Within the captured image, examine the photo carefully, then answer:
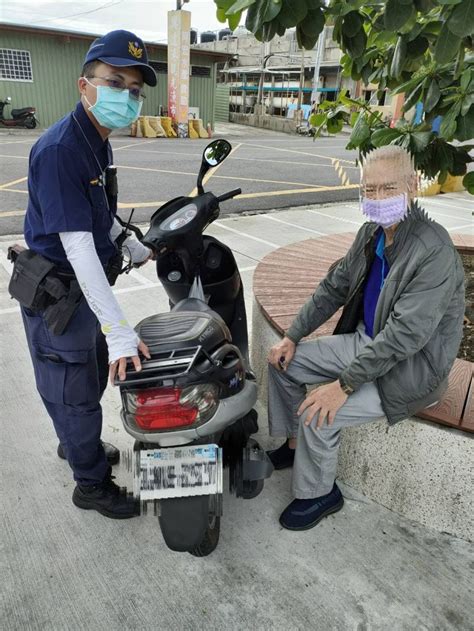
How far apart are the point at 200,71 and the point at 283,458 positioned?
75.5 ft

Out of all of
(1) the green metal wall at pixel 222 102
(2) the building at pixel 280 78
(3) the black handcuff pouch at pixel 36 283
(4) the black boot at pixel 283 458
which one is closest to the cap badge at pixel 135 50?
(3) the black handcuff pouch at pixel 36 283

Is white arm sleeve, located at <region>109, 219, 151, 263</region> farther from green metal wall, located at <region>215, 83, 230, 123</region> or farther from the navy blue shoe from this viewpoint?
green metal wall, located at <region>215, 83, 230, 123</region>

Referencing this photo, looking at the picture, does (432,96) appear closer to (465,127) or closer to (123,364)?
(465,127)

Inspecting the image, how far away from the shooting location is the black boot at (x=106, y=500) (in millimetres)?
2010

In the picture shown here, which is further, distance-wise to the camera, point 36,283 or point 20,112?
point 20,112

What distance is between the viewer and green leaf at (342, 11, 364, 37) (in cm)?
164

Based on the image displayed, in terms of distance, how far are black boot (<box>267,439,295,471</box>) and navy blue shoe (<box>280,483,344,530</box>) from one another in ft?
0.93

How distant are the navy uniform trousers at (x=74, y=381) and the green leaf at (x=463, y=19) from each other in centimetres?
138

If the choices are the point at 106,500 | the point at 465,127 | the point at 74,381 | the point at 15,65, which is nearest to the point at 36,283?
the point at 74,381

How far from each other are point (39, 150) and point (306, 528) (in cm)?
168

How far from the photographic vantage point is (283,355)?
217cm

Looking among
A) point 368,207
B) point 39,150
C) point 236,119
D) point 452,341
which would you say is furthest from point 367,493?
point 236,119

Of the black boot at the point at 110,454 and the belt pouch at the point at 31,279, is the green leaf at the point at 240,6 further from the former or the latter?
the black boot at the point at 110,454

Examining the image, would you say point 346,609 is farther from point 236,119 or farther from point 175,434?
point 236,119
